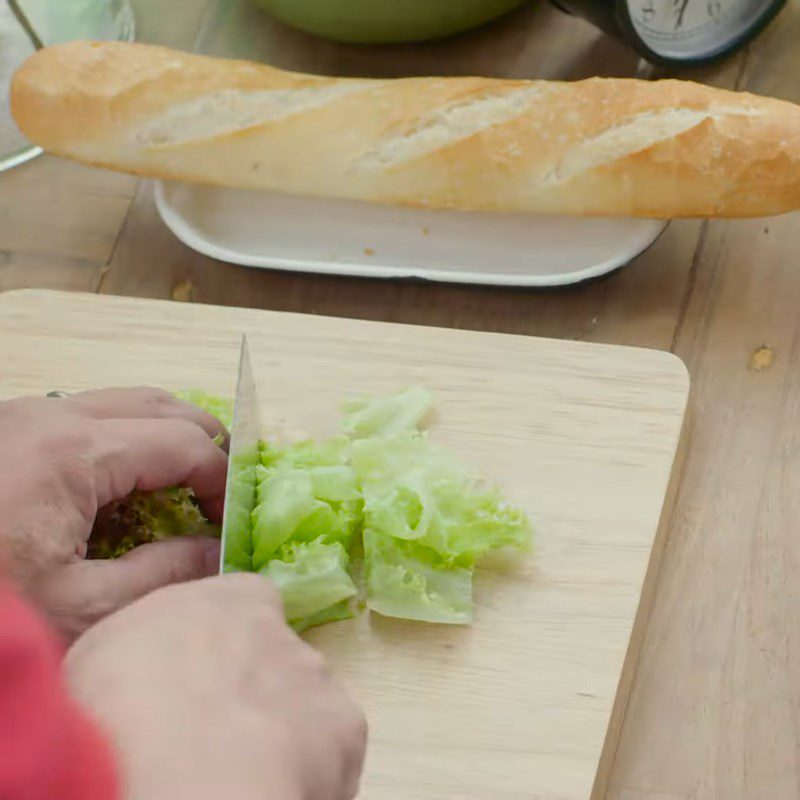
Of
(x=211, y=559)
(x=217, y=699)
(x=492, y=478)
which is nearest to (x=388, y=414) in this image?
(x=492, y=478)

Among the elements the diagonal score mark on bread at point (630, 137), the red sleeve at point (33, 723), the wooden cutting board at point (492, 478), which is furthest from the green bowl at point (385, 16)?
the red sleeve at point (33, 723)

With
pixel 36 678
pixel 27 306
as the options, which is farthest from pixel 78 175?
pixel 36 678

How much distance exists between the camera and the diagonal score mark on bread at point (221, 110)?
1.32 metres

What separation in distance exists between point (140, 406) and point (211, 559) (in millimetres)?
141

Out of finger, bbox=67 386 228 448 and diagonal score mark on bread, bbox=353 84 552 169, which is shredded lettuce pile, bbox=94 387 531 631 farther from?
diagonal score mark on bread, bbox=353 84 552 169

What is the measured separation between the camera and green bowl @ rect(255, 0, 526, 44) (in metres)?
1.41

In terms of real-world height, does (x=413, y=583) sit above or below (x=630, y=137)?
below

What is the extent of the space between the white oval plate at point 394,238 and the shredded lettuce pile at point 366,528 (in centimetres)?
26

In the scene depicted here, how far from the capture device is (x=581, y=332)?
4.21 ft

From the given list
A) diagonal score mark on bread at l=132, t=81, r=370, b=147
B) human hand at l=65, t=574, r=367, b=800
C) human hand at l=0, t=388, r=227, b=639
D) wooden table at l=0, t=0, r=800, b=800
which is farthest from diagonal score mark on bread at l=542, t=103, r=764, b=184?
human hand at l=65, t=574, r=367, b=800

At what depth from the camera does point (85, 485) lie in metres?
0.92

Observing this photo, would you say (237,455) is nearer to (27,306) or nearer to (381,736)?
(381,736)

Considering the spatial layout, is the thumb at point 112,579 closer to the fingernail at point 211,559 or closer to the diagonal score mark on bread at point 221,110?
the fingernail at point 211,559

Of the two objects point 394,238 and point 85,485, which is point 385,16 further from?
point 85,485
